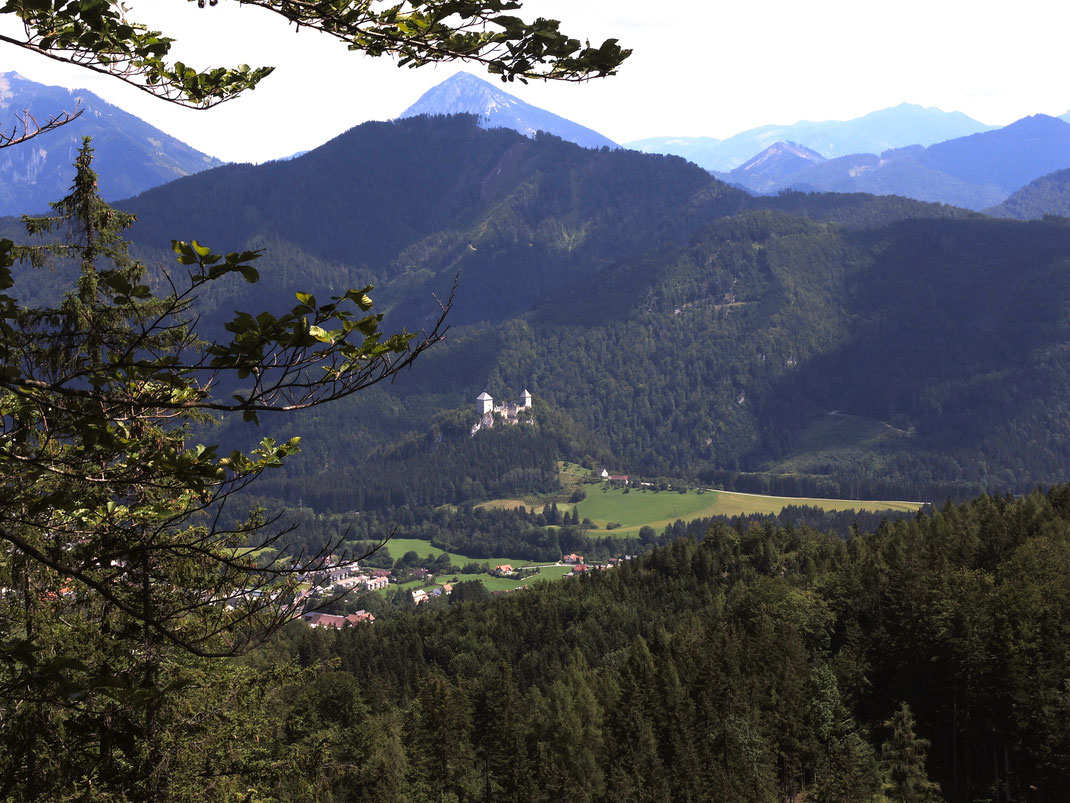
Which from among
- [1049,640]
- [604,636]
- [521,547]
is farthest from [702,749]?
[521,547]

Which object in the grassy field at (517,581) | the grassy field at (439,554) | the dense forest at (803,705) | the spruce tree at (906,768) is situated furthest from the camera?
the grassy field at (439,554)

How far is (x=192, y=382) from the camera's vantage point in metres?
6.18

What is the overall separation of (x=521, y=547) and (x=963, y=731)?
150m

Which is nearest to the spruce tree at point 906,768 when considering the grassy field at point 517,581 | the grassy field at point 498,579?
the grassy field at point 517,581

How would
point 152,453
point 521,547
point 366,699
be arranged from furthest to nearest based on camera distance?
point 521,547
point 366,699
point 152,453

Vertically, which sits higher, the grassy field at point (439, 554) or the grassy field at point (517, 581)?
the grassy field at point (517, 581)

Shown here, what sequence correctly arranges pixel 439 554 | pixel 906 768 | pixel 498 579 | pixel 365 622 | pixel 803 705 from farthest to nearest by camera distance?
pixel 439 554
pixel 498 579
pixel 365 622
pixel 803 705
pixel 906 768

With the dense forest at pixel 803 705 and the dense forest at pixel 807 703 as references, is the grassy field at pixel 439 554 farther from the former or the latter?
the dense forest at pixel 803 705

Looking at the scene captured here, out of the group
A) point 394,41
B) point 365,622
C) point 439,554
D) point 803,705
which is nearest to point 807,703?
point 803,705

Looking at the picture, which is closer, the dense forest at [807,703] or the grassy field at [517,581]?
the dense forest at [807,703]

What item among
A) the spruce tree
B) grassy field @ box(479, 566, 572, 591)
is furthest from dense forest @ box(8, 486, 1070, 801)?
grassy field @ box(479, 566, 572, 591)

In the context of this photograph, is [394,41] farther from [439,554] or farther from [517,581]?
[439,554]

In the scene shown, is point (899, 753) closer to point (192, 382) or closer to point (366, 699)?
point (366, 699)

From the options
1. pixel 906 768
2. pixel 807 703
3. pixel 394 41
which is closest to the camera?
pixel 394 41
